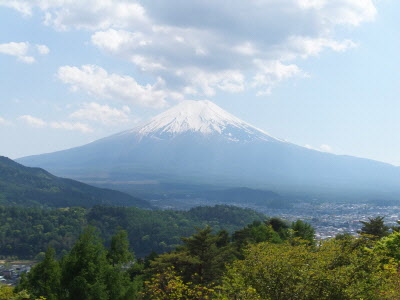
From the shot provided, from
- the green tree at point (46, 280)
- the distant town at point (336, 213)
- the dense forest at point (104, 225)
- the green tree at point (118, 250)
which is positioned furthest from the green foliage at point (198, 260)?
the distant town at point (336, 213)

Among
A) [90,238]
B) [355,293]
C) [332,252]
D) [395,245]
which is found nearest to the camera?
[355,293]

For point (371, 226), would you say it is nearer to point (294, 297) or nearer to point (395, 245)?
point (395, 245)

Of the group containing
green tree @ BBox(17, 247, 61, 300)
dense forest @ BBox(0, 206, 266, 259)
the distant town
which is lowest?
dense forest @ BBox(0, 206, 266, 259)

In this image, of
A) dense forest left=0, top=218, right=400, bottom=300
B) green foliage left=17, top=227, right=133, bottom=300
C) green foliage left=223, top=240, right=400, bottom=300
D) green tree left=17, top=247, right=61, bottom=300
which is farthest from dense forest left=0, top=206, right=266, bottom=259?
green foliage left=223, top=240, right=400, bottom=300

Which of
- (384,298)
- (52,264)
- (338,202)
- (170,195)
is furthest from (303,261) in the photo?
(170,195)

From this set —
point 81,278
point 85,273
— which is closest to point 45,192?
point 85,273

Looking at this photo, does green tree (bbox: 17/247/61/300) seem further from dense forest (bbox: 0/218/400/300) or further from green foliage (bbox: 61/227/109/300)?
green foliage (bbox: 61/227/109/300)
